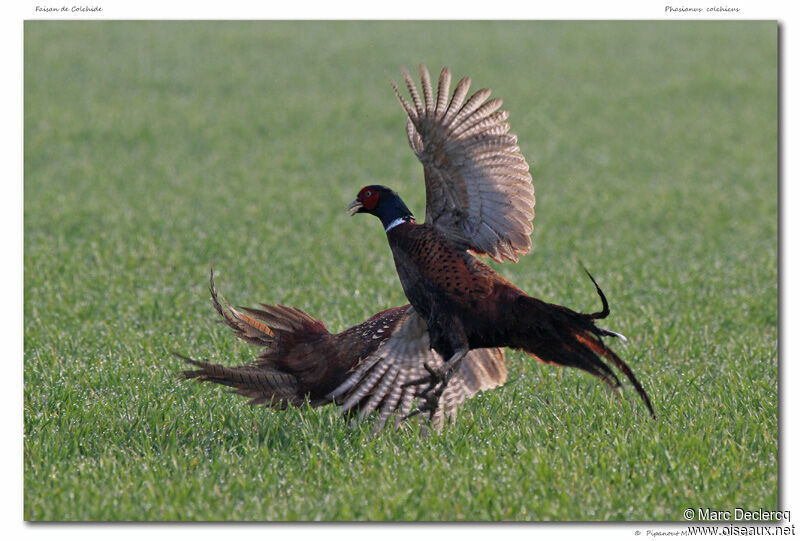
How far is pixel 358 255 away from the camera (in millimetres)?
9102

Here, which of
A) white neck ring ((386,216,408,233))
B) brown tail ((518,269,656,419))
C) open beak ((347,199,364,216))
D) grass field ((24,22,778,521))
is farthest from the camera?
open beak ((347,199,364,216))

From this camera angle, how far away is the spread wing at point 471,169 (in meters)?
4.60

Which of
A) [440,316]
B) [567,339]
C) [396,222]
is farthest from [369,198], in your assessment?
[567,339]

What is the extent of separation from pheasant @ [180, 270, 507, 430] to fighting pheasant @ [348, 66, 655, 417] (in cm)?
22

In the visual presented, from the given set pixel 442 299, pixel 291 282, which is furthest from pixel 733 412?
pixel 291 282

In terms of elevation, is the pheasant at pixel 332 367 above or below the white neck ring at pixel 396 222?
below

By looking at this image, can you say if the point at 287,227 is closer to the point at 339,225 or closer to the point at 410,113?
the point at 339,225

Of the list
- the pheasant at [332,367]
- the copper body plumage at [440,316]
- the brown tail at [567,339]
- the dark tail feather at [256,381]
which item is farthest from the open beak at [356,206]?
the brown tail at [567,339]

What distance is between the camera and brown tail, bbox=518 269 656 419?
15.0ft

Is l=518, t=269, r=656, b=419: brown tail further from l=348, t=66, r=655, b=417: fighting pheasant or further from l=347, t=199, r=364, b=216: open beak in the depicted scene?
l=347, t=199, r=364, b=216: open beak

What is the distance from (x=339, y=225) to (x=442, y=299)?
5697 millimetres

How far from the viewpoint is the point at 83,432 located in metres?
4.85

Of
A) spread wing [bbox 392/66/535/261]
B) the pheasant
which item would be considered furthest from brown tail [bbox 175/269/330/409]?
spread wing [bbox 392/66/535/261]

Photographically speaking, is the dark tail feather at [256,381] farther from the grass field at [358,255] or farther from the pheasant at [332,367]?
the grass field at [358,255]
